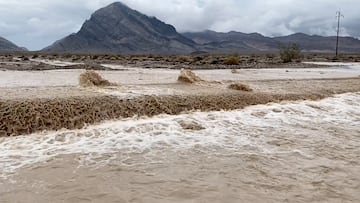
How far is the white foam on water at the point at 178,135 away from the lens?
7.98 m

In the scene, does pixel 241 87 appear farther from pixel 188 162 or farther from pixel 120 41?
pixel 120 41

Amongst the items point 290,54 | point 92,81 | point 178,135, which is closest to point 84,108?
point 178,135

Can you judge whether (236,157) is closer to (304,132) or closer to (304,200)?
(304,200)

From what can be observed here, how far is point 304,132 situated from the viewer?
10.1 metres

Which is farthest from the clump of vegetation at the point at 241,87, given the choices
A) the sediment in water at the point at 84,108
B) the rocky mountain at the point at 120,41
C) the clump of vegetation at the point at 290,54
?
the rocky mountain at the point at 120,41

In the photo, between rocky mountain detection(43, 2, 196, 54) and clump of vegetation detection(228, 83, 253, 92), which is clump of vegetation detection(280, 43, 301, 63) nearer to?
clump of vegetation detection(228, 83, 253, 92)

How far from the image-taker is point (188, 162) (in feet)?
24.7

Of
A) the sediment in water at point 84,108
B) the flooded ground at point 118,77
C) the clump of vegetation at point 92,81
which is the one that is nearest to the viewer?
the sediment in water at point 84,108

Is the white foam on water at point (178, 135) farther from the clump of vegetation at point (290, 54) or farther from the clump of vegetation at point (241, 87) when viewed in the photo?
the clump of vegetation at point (290, 54)

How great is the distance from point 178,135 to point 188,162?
186 centimetres

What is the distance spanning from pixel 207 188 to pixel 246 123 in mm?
4770

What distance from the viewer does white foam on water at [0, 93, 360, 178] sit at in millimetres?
7977

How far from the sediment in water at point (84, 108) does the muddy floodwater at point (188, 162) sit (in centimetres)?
32

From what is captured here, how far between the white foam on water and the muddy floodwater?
19 mm
